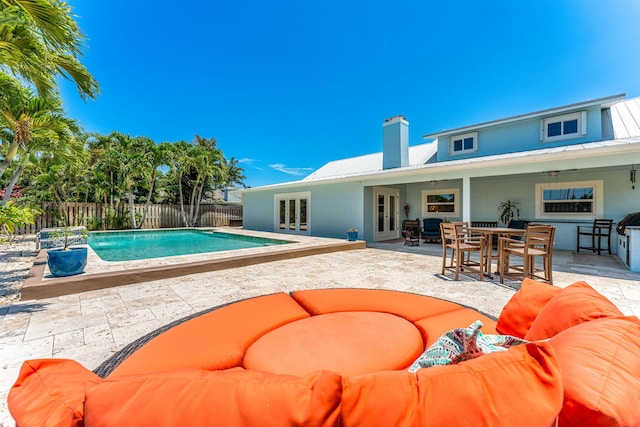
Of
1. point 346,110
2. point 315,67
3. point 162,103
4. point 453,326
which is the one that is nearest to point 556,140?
point 453,326

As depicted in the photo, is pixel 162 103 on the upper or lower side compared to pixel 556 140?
upper

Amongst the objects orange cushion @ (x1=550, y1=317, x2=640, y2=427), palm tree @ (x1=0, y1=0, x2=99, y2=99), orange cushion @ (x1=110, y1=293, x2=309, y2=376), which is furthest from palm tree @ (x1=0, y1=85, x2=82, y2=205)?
orange cushion @ (x1=550, y1=317, x2=640, y2=427)

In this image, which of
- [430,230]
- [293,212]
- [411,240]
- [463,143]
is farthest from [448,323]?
[293,212]

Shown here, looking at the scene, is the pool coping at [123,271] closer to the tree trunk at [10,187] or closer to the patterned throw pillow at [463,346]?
the tree trunk at [10,187]

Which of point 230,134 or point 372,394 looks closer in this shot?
point 372,394

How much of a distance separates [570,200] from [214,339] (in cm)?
1143

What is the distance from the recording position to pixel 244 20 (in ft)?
38.1

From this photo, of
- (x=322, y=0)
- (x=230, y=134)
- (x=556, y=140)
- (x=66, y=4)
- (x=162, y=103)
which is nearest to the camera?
(x=66, y=4)

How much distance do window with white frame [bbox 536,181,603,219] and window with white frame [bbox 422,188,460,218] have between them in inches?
104

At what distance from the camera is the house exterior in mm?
7441

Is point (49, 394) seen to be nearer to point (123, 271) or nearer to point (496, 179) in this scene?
point (123, 271)

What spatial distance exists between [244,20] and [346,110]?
1229 centimetres

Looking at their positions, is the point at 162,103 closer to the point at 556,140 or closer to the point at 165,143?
the point at 165,143

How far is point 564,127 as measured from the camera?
9.09 m
